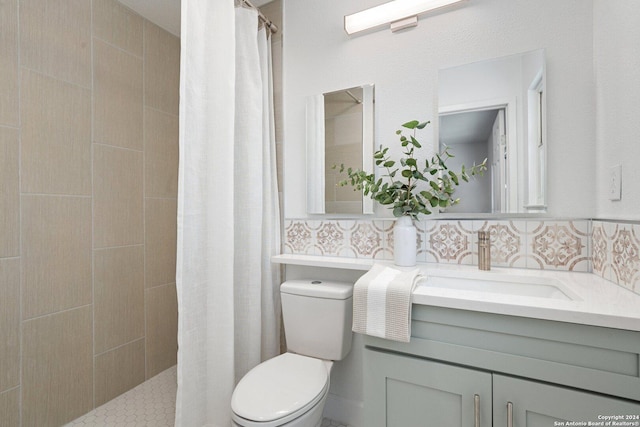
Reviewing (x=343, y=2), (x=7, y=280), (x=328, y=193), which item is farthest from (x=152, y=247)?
(x=343, y=2)

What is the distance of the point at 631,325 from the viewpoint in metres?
0.73

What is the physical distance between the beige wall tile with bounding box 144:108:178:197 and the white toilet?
129 cm

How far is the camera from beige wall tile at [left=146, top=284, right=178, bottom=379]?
2.07 meters

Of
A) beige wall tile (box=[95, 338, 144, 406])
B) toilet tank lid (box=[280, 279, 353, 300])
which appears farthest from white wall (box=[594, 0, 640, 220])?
beige wall tile (box=[95, 338, 144, 406])

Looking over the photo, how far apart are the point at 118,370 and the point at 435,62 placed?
2.51 metres

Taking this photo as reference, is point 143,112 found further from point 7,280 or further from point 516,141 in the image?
point 516,141

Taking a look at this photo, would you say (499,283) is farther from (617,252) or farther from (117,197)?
(117,197)

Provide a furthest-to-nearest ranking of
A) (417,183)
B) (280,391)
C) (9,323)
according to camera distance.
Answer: (417,183) → (9,323) → (280,391)

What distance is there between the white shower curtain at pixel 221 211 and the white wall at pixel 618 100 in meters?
1.47

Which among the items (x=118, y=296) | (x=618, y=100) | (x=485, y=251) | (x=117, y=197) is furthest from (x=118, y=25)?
A: (x=618, y=100)

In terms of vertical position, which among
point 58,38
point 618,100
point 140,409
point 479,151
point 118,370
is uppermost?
point 58,38

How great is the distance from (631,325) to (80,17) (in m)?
2.68

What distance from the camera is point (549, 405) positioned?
2.66 feet

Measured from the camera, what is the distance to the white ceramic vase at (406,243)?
1.35m
